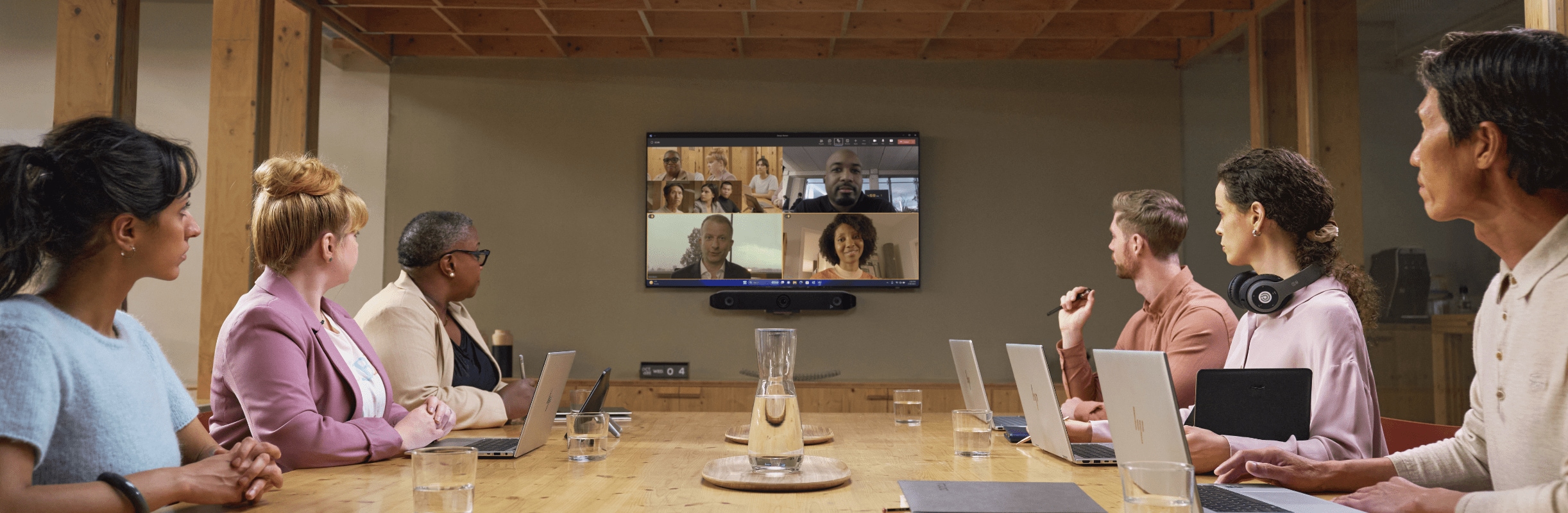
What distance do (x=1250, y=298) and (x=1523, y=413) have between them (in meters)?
0.64

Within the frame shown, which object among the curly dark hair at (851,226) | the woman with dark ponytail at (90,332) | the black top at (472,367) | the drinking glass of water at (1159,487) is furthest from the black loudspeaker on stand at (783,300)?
the drinking glass of water at (1159,487)

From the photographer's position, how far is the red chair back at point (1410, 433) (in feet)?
7.91

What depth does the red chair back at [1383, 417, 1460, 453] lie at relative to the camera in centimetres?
241

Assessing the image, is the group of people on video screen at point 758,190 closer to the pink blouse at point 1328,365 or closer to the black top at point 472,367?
the black top at point 472,367

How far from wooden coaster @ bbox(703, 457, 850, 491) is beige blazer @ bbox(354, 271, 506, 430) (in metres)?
1.06

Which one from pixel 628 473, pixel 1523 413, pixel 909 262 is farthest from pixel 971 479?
pixel 909 262

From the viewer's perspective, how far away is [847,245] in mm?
5410

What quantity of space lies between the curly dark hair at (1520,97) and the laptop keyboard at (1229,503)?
0.59m

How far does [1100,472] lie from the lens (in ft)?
6.02

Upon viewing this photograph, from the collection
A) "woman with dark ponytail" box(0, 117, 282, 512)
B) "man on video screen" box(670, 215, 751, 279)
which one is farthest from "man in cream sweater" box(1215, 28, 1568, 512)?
"man on video screen" box(670, 215, 751, 279)

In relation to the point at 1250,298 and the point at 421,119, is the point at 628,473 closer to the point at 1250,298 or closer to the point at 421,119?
the point at 1250,298

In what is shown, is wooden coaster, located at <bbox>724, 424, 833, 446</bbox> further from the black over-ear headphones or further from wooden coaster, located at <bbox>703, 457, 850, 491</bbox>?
the black over-ear headphones

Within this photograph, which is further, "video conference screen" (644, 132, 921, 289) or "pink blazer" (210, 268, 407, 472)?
"video conference screen" (644, 132, 921, 289)

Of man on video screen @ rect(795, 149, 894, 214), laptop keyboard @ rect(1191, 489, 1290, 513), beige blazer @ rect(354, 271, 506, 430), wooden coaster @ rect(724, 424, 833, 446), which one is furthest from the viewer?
man on video screen @ rect(795, 149, 894, 214)
